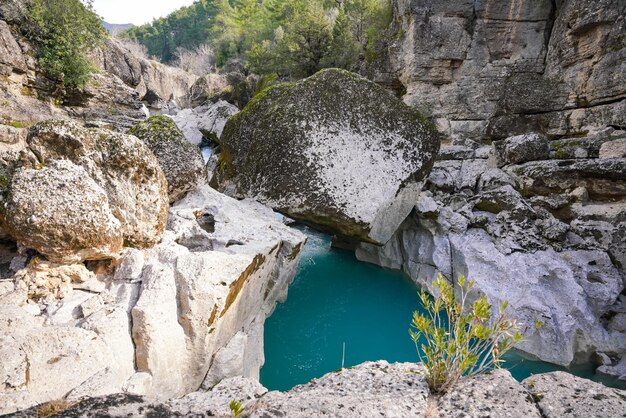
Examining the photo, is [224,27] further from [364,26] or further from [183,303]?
[183,303]

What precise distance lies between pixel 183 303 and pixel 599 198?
29.9 ft

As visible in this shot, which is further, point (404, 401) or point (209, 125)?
point (209, 125)

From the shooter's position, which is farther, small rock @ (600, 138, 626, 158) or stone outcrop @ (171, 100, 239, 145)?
stone outcrop @ (171, 100, 239, 145)

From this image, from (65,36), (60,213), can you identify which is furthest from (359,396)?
(65,36)

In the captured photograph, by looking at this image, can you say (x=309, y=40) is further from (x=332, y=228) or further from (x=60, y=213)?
(x=60, y=213)

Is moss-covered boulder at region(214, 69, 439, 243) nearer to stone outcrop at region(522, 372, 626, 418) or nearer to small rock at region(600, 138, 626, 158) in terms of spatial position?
stone outcrop at region(522, 372, 626, 418)

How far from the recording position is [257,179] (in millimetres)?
6895

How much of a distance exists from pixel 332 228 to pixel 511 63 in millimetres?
11390

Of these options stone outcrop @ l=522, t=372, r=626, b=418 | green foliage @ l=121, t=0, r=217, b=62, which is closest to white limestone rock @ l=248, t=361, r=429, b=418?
stone outcrop @ l=522, t=372, r=626, b=418

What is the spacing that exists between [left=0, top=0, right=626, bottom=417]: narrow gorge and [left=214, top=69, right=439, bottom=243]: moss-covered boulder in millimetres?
45

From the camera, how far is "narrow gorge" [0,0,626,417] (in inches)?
113

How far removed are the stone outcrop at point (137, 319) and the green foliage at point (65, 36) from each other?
37.2ft

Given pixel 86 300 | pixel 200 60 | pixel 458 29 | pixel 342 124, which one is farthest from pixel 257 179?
pixel 200 60

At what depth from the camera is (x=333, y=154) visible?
693cm
